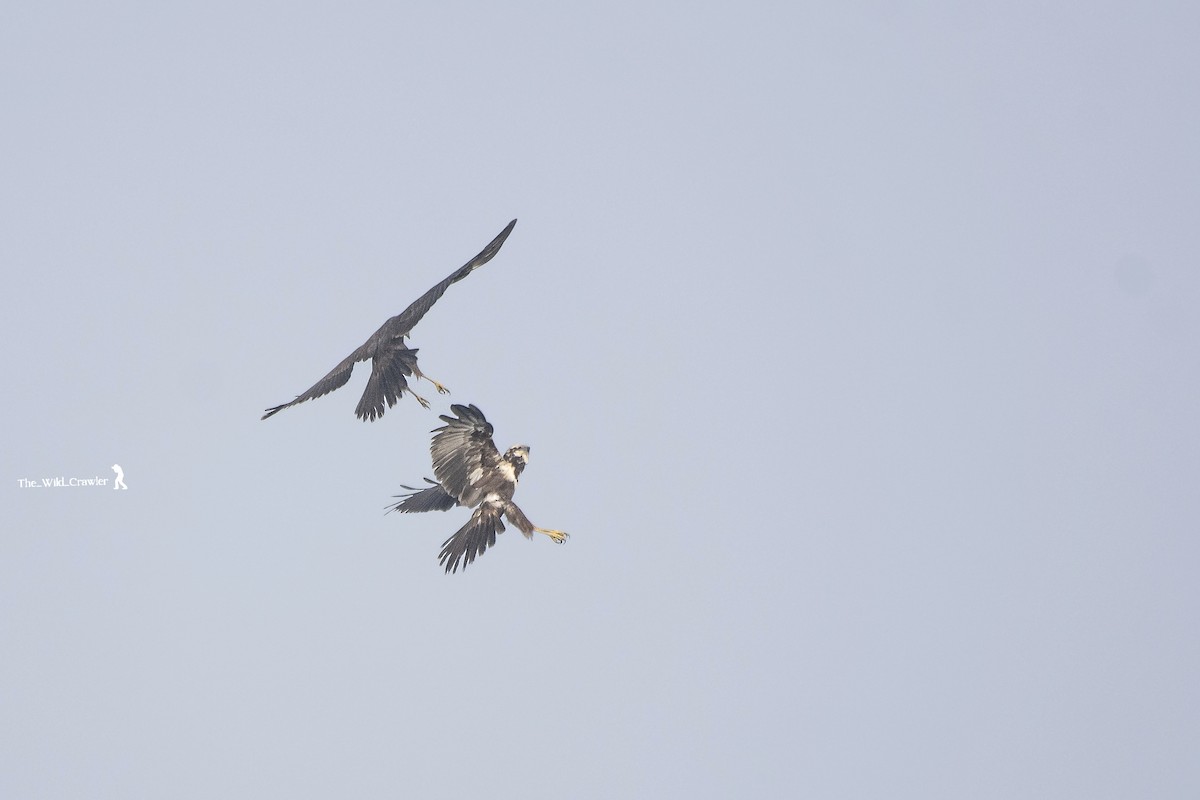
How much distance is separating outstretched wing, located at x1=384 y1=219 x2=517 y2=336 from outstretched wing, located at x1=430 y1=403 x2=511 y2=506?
3376 mm

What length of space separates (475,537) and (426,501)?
3.04 meters

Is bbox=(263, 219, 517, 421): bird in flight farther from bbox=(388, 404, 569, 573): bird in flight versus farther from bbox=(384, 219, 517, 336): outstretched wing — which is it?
bbox=(388, 404, 569, 573): bird in flight

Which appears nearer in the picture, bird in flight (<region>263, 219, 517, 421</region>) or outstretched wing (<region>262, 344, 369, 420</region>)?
bird in flight (<region>263, 219, 517, 421</region>)

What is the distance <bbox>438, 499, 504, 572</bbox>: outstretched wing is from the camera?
30.1m

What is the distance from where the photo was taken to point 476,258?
32.6 meters

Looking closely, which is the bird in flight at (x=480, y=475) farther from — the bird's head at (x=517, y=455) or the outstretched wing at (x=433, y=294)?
the outstretched wing at (x=433, y=294)

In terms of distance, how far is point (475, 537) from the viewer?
30.5 meters

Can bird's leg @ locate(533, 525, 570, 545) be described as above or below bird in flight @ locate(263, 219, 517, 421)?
below

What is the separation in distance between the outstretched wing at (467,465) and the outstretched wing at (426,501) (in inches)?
57.0

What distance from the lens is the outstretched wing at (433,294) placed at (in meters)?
32.6

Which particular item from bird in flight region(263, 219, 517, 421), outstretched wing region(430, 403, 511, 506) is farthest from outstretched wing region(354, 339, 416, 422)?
outstretched wing region(430, 403, 511, 506)

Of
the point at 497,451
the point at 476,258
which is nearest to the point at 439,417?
the point at 497,451

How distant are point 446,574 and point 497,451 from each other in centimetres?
255

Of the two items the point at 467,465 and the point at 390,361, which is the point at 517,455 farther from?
the point at 390,361
